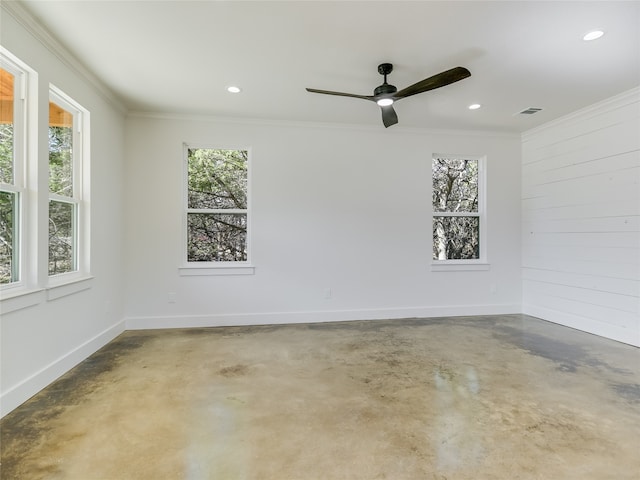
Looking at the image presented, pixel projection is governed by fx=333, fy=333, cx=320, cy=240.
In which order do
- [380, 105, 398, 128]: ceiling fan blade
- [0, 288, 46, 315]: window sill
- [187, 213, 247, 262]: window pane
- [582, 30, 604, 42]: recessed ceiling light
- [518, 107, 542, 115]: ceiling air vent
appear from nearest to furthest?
[0, 288, 46, 315]: window sill → [582, 30, 604, 42]: recessed ceiling light → [380, 105, 398, 128]: ceiling fan blade → [518, 107, 542, 115]: ceiling air vent → [187, 213, 247, 262]: window pane

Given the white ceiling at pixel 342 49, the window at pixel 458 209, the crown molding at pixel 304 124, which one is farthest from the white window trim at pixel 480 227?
the white ceiling at pixel 342 49

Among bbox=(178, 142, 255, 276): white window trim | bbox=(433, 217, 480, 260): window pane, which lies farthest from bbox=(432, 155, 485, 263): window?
bbox=(178, 142, 255, 276): white window trim

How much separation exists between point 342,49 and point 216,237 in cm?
→ 271

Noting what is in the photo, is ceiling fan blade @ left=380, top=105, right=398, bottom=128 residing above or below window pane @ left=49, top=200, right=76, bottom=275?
above

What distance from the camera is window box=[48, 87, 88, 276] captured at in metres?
2.77

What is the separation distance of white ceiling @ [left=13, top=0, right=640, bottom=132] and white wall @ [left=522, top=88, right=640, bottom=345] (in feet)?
1.42

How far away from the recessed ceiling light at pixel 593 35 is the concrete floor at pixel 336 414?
8.58ft

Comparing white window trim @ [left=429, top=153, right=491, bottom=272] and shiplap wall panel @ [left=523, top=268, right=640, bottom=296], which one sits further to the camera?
white window trim @ [left=429, top=153, right=491, bottom=272]

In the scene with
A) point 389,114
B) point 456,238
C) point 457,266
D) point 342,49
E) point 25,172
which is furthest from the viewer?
point 456,238

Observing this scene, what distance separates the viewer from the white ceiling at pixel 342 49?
2.19 m

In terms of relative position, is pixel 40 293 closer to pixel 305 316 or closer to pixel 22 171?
pixel 22 171

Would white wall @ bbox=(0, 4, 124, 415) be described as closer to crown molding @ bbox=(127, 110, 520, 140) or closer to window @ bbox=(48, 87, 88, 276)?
window @ bbox=(48, 87, 88, 276)

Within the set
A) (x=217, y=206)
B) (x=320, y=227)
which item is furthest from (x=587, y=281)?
(x=217, y=206)

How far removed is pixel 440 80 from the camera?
2.59m
